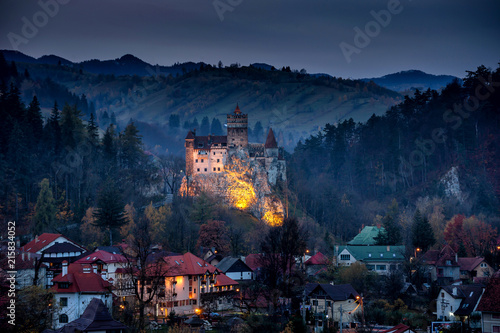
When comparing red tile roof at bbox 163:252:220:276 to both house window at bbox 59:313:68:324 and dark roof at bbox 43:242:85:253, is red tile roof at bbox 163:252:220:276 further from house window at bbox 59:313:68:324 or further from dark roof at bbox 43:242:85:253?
dark roof at bbox 43:242:85:253

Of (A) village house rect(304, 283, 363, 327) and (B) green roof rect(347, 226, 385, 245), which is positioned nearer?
(A) village house rect(304, 283, 363, 327)

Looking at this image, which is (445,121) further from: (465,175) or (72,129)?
(72,129)

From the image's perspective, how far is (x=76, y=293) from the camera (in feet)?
205

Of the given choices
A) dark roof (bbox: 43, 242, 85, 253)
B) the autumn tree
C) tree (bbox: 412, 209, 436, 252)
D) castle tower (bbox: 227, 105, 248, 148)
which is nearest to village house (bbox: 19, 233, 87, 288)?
dark roof (bbox: 43, 242, 85, 253)

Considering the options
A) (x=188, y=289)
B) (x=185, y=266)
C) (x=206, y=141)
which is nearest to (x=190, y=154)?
(x=206, y=141)

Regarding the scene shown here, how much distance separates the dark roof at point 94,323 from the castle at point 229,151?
251ft

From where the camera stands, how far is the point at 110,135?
134 metres

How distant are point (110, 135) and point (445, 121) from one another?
66.9 meters

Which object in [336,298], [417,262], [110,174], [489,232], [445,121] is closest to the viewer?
[336,298]

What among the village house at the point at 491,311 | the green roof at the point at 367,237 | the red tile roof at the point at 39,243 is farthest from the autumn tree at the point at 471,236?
the red tile roof at the point at 39,243

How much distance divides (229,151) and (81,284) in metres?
72.2

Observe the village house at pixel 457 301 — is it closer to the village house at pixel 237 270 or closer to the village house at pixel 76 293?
the village house at pixel 237 270

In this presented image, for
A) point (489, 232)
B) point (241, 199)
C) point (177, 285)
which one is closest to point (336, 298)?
point (177, 285)

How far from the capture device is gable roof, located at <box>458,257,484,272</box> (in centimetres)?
8519
